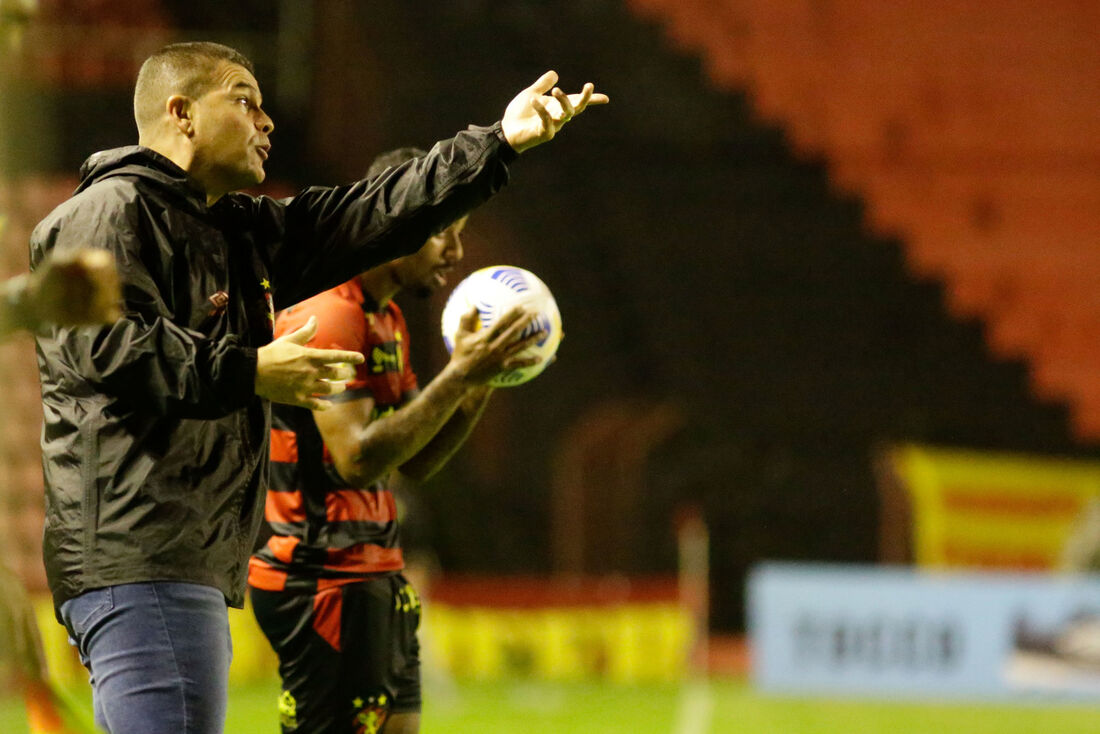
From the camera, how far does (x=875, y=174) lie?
16531 mm

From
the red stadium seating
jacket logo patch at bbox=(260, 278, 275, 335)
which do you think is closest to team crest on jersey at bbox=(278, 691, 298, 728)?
jacket logo patch at bbox=(260, 278, 275, 335)

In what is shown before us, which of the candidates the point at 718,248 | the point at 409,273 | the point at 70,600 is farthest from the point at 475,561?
the point at 70,600

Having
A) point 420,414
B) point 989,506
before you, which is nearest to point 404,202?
point 420,414

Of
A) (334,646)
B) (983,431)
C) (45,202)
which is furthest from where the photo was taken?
(983,431)

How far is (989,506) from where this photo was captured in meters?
13.4

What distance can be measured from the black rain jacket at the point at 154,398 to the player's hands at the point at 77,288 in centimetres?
30

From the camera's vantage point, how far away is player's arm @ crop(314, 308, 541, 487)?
4188 mm

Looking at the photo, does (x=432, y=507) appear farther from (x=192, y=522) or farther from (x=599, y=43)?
(x=192, y=522)

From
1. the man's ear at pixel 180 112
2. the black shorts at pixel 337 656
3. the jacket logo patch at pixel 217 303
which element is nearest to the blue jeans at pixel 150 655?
the jacket logo patch at pixel 217 303

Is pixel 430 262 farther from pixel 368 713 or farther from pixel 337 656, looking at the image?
pixel 368 713

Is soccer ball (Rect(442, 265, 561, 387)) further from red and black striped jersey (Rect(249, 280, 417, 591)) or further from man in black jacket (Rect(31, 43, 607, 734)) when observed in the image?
man in black jacket (Rect(31, 43, 607, 734))

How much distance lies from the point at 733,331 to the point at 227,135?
12.0m

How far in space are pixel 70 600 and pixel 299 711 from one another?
1322 millimetres

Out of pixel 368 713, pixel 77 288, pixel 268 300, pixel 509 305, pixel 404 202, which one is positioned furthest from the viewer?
pixel 509 305
